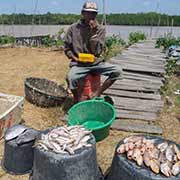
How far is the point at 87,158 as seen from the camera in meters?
2.74

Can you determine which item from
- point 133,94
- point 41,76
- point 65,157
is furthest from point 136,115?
point 41,76

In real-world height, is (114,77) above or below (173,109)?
above

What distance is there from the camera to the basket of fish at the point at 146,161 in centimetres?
249

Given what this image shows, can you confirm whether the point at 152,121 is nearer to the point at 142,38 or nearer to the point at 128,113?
the point at 128,113

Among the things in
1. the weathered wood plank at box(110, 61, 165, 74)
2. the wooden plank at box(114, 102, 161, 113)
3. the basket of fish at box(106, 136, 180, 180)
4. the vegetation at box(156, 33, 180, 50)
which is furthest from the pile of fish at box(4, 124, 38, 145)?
the vegetation at box(156, 33, 180, 50)

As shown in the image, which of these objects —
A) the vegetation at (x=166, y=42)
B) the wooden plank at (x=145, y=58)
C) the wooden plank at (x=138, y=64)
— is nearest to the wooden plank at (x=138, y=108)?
the wooden plank at (x=138, y=64)

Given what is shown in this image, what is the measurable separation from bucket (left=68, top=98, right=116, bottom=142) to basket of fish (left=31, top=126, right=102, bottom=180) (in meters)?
1.05

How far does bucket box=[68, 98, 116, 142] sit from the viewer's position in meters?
3.98

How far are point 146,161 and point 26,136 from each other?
4.22 feet

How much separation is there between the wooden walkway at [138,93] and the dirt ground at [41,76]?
182 mm

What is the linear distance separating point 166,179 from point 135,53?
7440 mm

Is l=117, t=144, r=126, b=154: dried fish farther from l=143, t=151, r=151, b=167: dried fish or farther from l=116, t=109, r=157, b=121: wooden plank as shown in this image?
l=116, t=109, r=157, b=121: wooden plank

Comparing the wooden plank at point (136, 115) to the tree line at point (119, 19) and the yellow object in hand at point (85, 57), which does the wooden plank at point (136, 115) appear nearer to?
the yellow object in hand at point (85, 57)

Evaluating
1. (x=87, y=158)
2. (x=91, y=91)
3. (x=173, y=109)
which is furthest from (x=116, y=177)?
(x=173, y=109)
